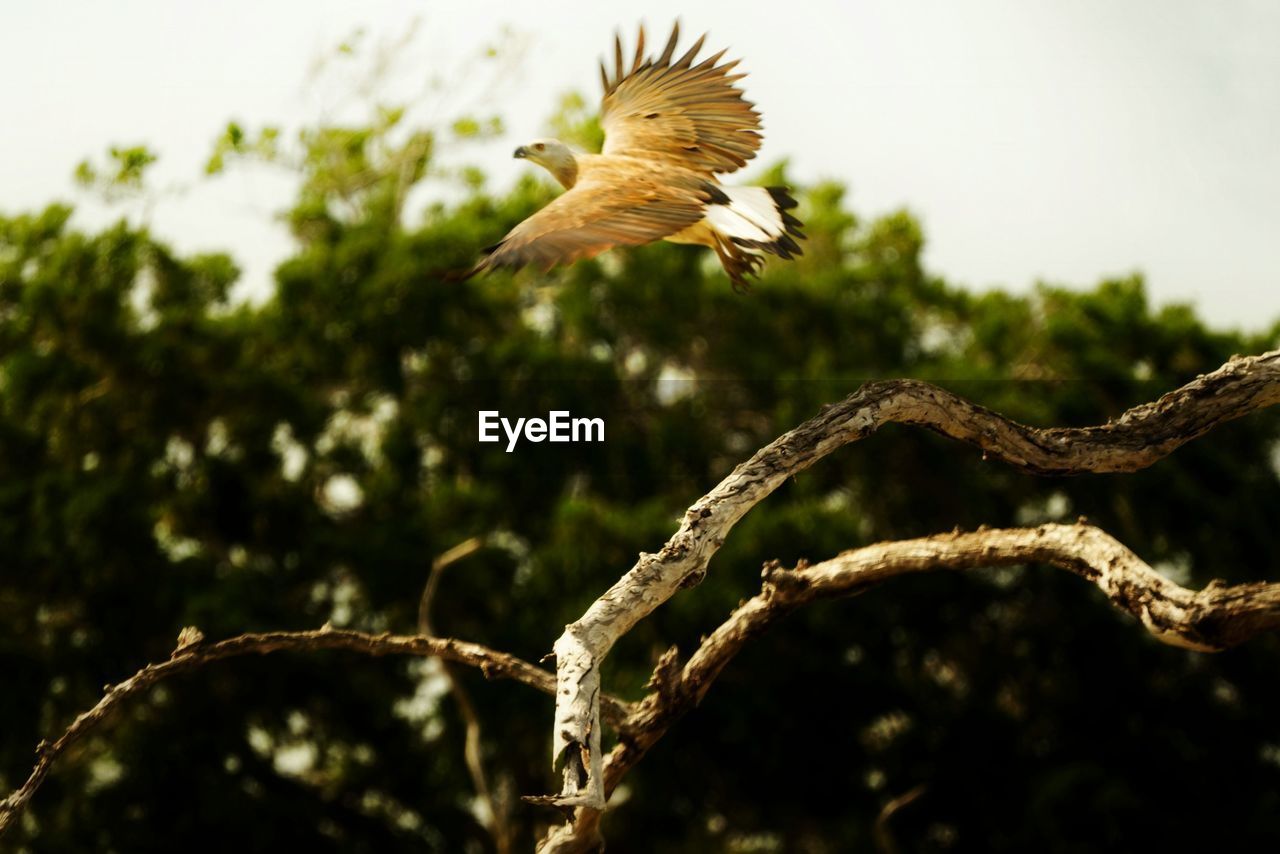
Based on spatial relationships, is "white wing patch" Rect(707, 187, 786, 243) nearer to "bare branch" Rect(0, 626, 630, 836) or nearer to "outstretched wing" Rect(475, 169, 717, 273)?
"outstretched wing" Rect(475, 169, 717, 273)

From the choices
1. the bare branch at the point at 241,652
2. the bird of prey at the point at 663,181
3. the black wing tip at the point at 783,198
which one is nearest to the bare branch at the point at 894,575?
the bare branch at the point at 241,652

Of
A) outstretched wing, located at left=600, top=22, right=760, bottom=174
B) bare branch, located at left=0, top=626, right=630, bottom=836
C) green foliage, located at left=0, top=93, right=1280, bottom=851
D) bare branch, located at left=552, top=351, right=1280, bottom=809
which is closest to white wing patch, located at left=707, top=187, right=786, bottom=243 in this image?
outstretched wing, located at left=600, top=22, right=760, bottom=174

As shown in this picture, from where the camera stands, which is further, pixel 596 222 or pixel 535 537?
pixel 535 537

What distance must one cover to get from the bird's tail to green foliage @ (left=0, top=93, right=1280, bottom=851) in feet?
16.2

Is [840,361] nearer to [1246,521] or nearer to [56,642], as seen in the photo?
[1246,521]

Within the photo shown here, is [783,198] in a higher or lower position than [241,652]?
higher

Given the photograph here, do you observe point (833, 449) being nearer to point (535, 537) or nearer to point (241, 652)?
point (241, 652)

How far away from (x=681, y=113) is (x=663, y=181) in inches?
15.9

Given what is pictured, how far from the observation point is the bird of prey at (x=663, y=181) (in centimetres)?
287

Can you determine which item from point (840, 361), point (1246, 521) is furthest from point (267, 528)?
point (1246, 521)

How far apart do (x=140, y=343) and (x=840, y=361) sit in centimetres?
416

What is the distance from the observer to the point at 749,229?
3.22 metres

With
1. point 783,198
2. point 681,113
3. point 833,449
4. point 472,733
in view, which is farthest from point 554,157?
point 472,733

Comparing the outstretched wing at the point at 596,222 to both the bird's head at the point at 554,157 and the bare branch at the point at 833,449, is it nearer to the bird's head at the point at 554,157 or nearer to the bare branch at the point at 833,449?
the bird's head at the point at 554,157
